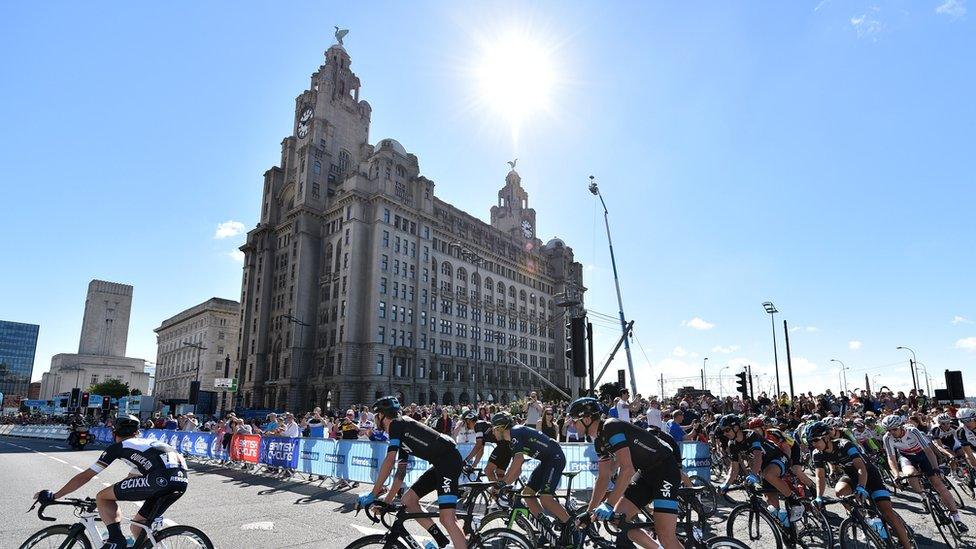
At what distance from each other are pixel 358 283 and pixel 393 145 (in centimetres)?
2287

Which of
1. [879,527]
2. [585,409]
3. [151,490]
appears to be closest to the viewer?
[151,490]

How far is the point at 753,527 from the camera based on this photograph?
23.4 ft

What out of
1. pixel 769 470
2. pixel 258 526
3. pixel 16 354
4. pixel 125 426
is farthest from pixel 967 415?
pixel 16 354

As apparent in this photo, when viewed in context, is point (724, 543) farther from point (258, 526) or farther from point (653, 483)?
point (258, 526)

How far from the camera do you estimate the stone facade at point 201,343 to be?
115719 millimetres

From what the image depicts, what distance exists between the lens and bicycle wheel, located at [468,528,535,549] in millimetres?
5965

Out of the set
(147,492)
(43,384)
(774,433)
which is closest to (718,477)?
(774,433)

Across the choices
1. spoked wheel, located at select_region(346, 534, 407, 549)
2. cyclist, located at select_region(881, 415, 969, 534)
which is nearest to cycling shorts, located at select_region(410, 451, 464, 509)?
spoked wheel, located at select_region(346, 534, 407, 549)

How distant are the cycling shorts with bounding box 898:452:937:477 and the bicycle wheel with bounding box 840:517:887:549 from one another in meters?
3.17

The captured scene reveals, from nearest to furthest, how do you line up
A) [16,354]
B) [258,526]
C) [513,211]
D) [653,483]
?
[653,483] → [258,526] → [513,211] → [16,354]

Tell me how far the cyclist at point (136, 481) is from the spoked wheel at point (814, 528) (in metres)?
7.58

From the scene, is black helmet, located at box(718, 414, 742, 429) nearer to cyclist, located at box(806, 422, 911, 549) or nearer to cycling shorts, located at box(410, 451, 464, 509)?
cyclist, located at box(806, 422, 911, 549)

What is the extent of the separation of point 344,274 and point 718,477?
5848 cm

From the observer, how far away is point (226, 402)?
82.2m
